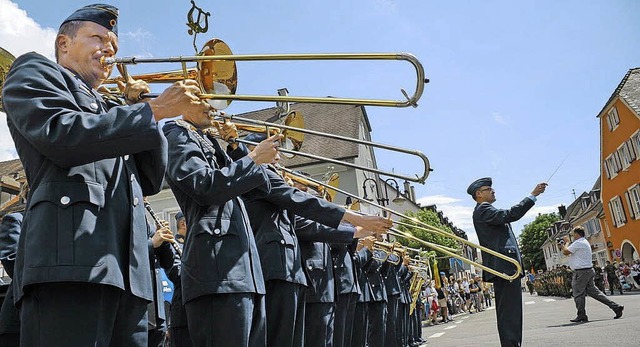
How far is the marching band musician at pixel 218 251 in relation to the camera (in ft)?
9.82

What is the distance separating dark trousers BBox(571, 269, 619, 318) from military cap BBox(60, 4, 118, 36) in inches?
402

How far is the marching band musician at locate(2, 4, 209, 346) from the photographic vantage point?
194 centimetres

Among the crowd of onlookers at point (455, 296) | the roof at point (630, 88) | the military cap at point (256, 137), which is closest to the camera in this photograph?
the military cap at point (256, 137)

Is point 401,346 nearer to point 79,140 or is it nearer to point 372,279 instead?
point 372,279

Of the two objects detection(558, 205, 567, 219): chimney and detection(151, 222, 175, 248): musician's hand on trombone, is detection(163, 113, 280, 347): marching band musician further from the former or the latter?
detection(558, 205, 567, 219): chimney

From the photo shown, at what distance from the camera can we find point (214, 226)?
3172mm

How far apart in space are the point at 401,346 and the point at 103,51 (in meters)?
8.70

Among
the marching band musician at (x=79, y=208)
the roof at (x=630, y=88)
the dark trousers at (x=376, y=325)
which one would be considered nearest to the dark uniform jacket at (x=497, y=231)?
the dark trousers at (x=376, y=325)

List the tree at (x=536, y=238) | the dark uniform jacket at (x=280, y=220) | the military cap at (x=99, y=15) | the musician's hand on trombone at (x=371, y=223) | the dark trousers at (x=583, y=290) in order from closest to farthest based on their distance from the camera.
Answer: the military cap at (x=99, y=15)
the dark uniform jacket at (x=280, y=220)
the musician's hand on trombone at (x=371, y=223)
the dark trousers at (x=583, y=290)
the tree at (x=536, y=238)

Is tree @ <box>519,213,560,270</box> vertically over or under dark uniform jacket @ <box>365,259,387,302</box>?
over

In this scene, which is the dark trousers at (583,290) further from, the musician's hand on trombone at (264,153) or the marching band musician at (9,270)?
the marching band musician at (9,270)

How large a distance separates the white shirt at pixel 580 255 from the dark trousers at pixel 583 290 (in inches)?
4.9

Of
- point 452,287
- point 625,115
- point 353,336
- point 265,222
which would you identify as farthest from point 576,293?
point 625,115

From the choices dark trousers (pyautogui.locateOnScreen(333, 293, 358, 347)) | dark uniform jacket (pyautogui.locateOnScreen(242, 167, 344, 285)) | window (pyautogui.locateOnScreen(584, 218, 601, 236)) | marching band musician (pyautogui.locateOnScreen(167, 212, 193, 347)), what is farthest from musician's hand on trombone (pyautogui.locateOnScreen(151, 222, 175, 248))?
window (pyautogui.locateOnScreen(584, 218, 601, 236))
